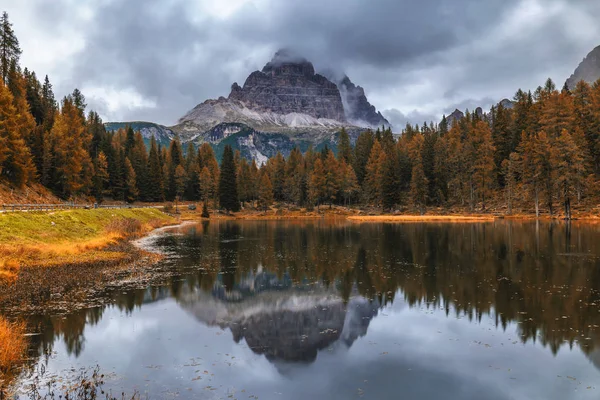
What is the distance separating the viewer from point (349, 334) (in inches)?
731

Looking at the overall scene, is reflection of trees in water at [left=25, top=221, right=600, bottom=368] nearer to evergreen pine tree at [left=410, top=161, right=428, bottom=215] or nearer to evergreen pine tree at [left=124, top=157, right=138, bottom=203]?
evergreen pine tree at [left=410, top=161, right=428, bottom=215]

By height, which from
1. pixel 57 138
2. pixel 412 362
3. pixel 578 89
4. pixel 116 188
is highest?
pixel 578 89

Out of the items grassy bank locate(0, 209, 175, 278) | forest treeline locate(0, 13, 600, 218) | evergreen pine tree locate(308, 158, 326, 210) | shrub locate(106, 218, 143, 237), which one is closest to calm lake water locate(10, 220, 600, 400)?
grassy bank locate(0, 209, 175, 278)

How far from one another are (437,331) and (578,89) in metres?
124

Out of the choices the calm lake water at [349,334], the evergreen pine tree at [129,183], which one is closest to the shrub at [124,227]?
the calm lake water at [349,334]

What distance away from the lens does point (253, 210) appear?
147 metres

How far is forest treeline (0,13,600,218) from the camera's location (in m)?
88.9

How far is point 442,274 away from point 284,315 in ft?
51.7

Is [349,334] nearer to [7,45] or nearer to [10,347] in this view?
[10,347]

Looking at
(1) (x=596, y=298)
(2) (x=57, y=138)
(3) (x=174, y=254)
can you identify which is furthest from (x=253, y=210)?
(1) (x=596, y=298)

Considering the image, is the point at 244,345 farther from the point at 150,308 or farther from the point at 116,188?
the point at 116,188

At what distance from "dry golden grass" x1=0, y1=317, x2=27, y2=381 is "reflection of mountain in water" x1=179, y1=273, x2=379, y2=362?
7974 mm

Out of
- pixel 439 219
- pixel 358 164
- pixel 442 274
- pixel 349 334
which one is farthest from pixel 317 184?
pixel 349 334

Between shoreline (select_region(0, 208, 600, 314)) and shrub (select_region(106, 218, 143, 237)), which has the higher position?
shrub (select_region(106, 218, 143, 237))
